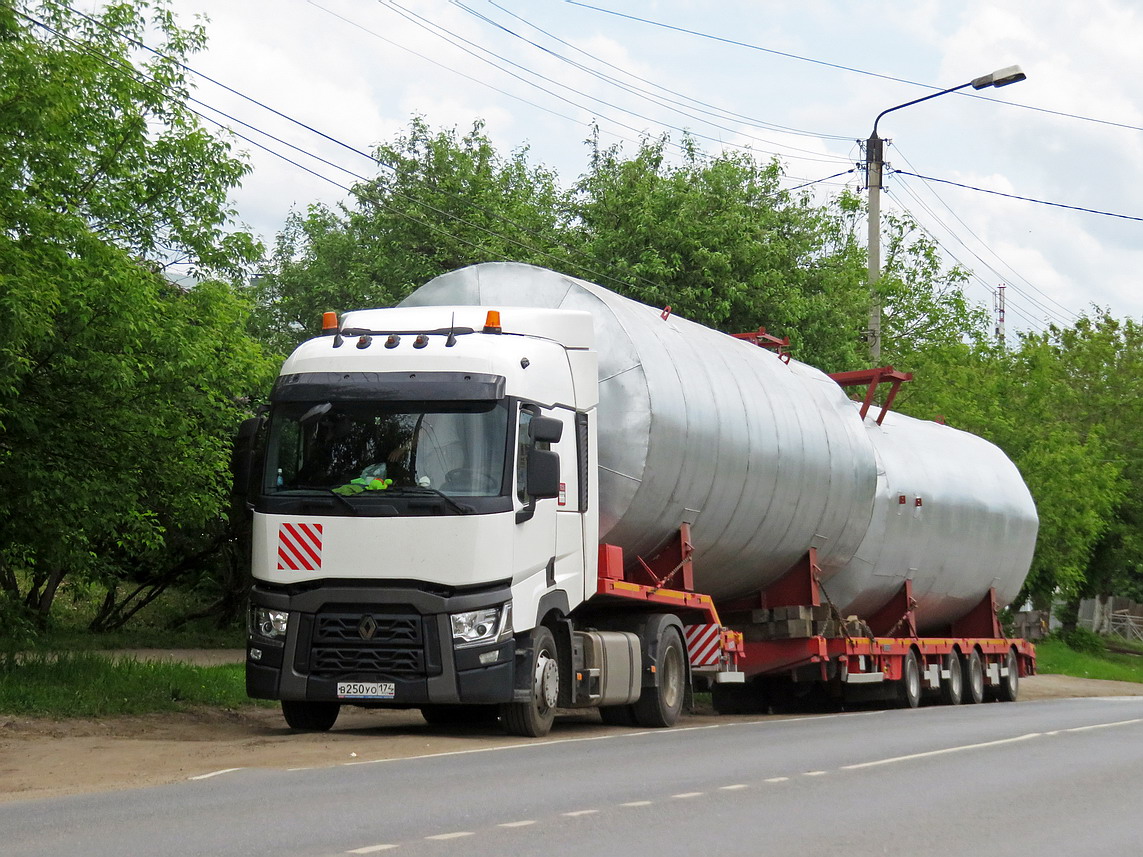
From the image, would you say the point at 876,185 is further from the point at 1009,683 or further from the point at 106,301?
the point at 106,301

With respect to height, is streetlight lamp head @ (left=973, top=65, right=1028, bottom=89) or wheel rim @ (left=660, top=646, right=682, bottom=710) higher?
streetlight lamp head @ (left=973, top=65, right=1028, bottom=89)

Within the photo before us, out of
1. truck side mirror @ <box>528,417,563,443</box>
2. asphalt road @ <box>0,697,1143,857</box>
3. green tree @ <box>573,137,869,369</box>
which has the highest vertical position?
green tree @ <box>573,137,869,369</box>

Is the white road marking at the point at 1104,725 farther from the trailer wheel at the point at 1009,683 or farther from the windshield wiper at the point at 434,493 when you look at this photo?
the trailer wheel at the point at 1009,683

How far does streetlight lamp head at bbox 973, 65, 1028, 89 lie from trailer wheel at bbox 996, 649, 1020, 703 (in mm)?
10947

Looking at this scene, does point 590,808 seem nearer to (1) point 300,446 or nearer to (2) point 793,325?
(1) point 300,446

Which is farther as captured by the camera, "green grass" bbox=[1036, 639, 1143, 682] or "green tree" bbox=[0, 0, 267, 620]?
"green grass" bbox=[1036, 639, 1143, 682]

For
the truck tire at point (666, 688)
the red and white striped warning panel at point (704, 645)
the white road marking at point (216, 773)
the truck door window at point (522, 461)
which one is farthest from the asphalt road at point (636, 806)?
the red and white striped warning panel at point (704, 645)

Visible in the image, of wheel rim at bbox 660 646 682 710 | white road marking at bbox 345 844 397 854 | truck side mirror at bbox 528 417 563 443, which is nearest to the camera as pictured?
white road marking at bbox 345 844 397 854

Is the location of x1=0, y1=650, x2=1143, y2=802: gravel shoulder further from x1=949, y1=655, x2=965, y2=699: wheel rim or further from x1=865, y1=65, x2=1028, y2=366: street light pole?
x1=865, y1=65, x2=1028, y2=366: street light pole

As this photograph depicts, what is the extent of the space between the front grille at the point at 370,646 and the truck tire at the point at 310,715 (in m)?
1.26

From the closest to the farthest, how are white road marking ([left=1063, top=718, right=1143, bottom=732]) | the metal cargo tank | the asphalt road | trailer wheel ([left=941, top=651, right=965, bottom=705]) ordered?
1. the asphalt road
2. the metal cargo tank
3. white road marking ([left=1063, top=718, right=1143, bottom=732])
4. trailer wheel ([left=941, top=651, right=965, bottom=705])

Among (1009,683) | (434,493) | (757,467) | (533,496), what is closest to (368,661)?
(434,493)

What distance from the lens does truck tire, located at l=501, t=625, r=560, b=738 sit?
13984 millimetres

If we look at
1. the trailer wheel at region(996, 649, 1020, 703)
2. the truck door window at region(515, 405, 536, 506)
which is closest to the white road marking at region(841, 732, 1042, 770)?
the truck door window at region(515, 405, 536, 506)
